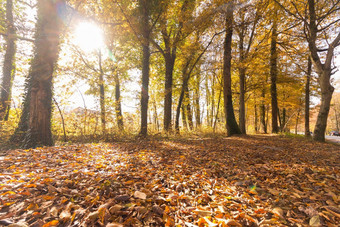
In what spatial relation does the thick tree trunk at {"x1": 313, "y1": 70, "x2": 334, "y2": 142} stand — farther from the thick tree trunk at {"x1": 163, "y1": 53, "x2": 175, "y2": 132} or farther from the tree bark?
the thick tree trunk at {"x1": 163, "y1": 53, "x2": 175, "y2": 132}

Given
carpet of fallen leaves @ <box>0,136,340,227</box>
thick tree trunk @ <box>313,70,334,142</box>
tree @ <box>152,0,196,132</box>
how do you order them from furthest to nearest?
tree @ <box>152,0,196,132</box>
thick tree trunk @ <box>313,70,334,142</box>
carpet of fallen leaves @ <box>0,136,340,227</box>

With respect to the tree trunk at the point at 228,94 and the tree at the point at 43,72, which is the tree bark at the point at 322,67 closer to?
the tree trunk at the point at 228,94

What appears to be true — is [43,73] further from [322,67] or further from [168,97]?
[322,67]

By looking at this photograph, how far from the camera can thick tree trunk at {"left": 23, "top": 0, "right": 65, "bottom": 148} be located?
14.1ft

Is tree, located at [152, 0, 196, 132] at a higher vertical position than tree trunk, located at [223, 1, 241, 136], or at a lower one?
higher

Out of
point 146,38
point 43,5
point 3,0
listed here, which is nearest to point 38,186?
point 43,5

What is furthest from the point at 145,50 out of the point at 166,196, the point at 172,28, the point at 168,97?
the point at 166,196

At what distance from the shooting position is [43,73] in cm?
435

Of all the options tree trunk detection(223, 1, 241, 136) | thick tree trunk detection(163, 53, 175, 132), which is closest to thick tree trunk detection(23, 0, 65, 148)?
thick tree trunk detection(163, 53, 175, 132)

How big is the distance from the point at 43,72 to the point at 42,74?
0.07 meters

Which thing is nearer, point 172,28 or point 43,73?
point 43,73

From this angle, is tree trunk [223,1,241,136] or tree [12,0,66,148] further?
tree trunk [223,1,241,136]

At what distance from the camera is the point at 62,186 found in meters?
1.84

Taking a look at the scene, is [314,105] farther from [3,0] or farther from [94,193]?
[3,0]
